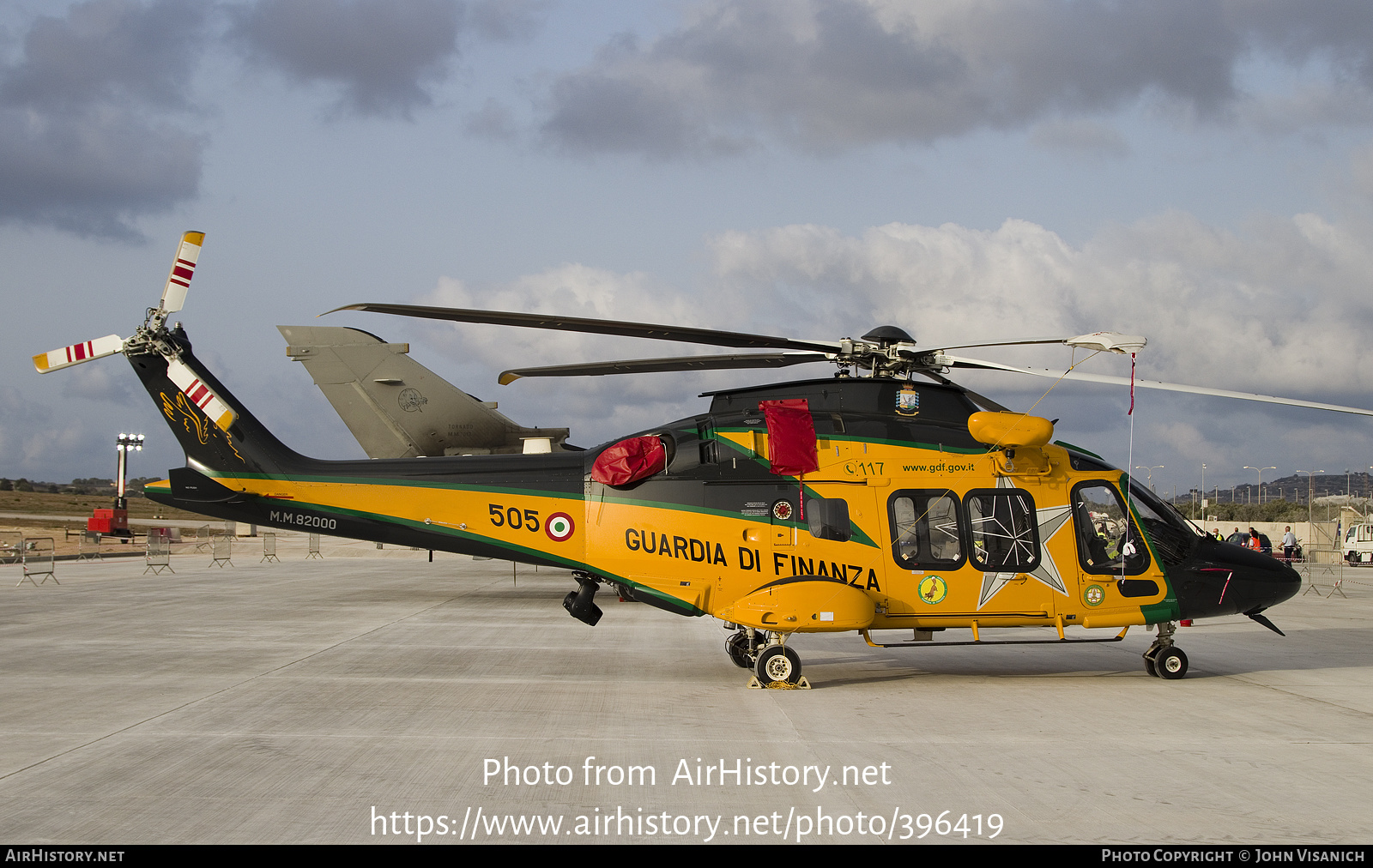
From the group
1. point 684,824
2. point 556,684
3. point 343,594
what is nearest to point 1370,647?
point 556,684

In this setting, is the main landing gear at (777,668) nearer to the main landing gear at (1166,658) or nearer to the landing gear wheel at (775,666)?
the landing gear wheel at (775,666)

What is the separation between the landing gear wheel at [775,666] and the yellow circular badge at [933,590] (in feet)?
5.21

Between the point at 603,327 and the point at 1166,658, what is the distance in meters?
7.43

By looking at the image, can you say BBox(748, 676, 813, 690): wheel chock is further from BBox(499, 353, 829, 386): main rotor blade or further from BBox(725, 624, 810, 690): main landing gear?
BBox(499, 353, 829, 386): main rotor blade

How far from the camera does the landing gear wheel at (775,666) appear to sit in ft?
32.8

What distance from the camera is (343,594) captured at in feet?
67.5

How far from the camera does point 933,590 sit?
10375 millimetres

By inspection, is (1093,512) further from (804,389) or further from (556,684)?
(556,684)

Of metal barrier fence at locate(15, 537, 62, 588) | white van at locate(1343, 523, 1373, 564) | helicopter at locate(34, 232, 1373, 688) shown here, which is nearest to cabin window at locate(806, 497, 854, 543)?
helicopter at locate(34, 232, 1373, 688)

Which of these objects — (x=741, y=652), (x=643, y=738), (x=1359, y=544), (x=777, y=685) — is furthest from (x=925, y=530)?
(x=1359, y=544)

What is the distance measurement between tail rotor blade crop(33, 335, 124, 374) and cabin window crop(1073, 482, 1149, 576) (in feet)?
40.2

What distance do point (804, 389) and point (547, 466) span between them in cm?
309

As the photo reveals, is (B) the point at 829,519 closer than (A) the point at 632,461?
Yes

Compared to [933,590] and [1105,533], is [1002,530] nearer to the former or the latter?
[933,590]
